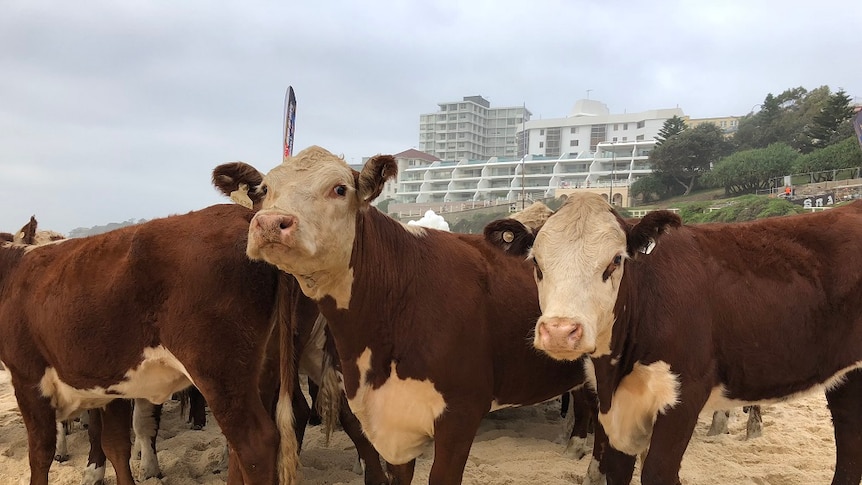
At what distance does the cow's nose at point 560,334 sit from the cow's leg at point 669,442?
93 cm

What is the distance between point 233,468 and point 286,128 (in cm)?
392

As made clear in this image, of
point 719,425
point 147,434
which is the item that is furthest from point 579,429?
point 147,434

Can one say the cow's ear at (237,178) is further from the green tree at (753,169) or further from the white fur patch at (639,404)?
the green tree at (753,169)

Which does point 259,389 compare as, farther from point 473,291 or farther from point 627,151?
point 627,151

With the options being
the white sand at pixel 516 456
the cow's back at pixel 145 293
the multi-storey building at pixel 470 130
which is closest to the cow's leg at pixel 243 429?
the cow's back at pixel 145 293

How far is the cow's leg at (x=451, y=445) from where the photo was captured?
2.99 meters

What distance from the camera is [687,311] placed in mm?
2984

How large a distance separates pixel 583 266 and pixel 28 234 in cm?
654

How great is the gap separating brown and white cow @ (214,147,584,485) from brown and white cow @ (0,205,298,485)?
0.57 metres

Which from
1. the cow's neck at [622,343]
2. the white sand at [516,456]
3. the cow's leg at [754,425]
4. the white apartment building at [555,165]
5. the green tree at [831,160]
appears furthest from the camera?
the white apartment building at [555,165]

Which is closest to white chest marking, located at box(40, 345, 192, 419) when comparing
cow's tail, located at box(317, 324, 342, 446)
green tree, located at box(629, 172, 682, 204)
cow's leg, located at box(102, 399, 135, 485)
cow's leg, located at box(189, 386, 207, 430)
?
cow's leg, located at box(102, 399, 135, 485)

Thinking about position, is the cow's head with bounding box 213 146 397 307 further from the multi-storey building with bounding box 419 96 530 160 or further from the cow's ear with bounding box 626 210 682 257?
the multi-storey building with bounding box 419 96 530 160

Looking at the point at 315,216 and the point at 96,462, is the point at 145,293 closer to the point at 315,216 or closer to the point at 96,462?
the point at 315,216

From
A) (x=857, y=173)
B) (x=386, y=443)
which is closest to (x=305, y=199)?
(x=386, y=443)
